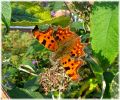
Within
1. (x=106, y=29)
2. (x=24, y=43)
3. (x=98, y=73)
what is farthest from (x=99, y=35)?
(x=24, y=43)

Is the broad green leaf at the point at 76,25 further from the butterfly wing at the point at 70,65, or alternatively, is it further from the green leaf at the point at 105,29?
the green leaf at the point at 105,29

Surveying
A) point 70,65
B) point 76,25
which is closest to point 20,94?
point 70,65

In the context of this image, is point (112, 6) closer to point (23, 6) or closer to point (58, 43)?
point (58, 43)

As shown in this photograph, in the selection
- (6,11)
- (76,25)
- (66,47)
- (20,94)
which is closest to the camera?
(6,11)

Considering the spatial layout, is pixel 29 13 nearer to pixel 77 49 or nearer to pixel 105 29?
pixel 77 49

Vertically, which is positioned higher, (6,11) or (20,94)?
(6,11)

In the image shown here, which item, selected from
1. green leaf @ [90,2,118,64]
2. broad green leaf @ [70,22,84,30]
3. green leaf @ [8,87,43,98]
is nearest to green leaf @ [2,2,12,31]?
green leaf @ [90,2,118,64]
